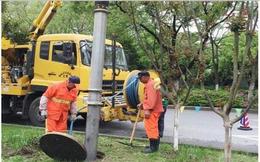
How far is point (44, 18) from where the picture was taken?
10.9 metres

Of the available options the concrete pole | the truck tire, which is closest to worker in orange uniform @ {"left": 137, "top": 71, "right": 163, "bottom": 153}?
the concrete pole

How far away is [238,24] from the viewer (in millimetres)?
4043

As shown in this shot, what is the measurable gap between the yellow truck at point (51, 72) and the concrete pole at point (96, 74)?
2.74m

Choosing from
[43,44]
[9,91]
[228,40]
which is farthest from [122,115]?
[228,40]

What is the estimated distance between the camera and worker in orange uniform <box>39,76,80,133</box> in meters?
5.87

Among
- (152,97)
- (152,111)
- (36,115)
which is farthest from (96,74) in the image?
(36,115)

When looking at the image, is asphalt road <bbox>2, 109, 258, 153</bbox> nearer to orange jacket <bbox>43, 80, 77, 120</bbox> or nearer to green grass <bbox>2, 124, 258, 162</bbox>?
green grass <bbox>2, 124, 258, 162</bbox>

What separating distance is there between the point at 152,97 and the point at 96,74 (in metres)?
1.19

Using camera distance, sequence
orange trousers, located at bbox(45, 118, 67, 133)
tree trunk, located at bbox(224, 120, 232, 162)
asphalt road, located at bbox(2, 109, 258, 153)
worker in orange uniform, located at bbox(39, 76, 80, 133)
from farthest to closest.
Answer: asphalt road, located at bbox(2, 109, 258, 153), orange trousers, located at bbox(45, 118, 67, 133), worker in orange uniform, located at bbox(39, 76, 80, 133), tree trunk, located at bbox(224, 120, 232, 162)

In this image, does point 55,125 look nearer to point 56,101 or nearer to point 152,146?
point 56,101

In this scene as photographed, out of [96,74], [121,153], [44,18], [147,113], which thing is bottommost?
[121,153]

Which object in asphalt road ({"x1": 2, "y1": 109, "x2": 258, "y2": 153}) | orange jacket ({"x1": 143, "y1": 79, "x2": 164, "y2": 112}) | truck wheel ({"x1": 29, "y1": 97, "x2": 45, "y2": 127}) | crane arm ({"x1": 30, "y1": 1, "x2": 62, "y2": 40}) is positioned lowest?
asphalt road ({"x1": 2, "y1": 109, "x2": 258, "y2": 153})

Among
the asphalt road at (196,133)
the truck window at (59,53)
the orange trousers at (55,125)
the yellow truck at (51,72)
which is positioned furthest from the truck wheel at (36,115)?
the orange trousers at (55,125)

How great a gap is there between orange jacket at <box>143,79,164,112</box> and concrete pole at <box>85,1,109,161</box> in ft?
3.36
